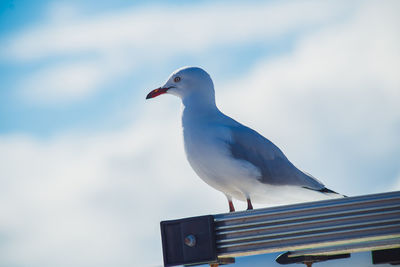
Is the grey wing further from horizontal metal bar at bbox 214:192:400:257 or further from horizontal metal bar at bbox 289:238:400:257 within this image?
horizontal metal bar at bbox 214:192:400:257

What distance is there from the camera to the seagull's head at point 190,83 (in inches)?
106

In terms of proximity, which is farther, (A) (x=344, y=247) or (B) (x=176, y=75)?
(B) (x=176, y=75)

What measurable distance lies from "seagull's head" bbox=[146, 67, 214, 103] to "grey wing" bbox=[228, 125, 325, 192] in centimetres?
24

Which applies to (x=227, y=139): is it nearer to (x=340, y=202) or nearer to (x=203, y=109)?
(x=203, y=109)

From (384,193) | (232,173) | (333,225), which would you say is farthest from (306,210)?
(232,173)

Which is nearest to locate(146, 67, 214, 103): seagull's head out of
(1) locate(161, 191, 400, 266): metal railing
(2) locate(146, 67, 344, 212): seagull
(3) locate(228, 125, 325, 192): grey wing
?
(2) locate(146, 67, 344, 212): seagull

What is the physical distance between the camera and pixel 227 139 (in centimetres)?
247

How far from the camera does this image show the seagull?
2.38 meters

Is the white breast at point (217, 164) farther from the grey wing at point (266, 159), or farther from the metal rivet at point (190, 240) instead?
the metal rivet at point (190, 240)

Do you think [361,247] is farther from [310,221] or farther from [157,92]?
[157,92]

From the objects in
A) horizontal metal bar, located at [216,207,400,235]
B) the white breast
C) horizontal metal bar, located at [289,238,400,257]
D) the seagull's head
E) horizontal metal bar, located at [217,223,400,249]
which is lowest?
horizontal metal bar, located at [289,238,400,257]

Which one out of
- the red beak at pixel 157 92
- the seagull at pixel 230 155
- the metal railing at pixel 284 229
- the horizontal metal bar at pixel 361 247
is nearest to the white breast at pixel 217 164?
the seagull at pixel 230 155

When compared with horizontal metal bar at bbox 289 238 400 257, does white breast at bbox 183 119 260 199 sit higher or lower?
higher

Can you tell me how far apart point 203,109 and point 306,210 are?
1.25 meters
